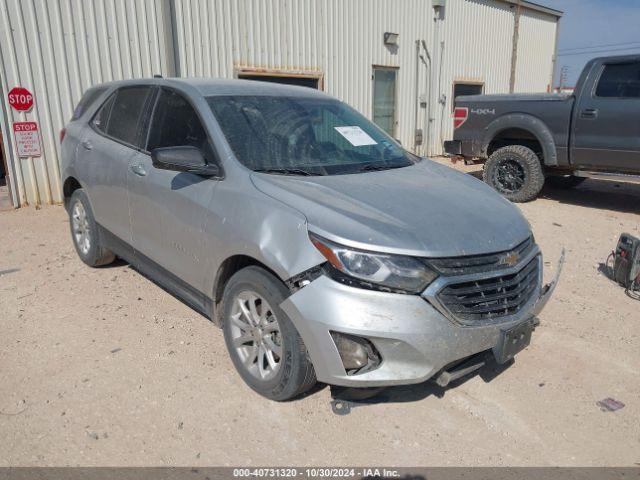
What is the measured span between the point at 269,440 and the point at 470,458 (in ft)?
3.27

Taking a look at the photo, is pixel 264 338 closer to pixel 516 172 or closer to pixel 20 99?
pixel 20 99

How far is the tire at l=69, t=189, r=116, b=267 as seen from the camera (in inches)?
181

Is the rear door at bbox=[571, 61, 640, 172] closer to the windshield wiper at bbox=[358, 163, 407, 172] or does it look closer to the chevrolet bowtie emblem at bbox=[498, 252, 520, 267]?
the windshield wiper at bbox=[358, 163, 407, 172]

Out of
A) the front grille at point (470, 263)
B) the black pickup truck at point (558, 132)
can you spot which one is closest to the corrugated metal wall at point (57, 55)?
the black pickup truck at point (558, 132)

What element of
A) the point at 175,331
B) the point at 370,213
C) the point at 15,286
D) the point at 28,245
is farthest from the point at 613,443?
the point at 28,245

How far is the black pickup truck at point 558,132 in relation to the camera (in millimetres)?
6852

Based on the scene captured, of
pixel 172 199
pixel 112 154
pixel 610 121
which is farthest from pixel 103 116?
pixel 610 121

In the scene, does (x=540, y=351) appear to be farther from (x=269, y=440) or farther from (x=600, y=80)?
(x=600, y=80)

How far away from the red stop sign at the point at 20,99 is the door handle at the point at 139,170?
4.38m

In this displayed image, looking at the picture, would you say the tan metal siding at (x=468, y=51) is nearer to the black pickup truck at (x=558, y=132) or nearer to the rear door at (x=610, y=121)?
the black pickup truck at (x=558, y=132)

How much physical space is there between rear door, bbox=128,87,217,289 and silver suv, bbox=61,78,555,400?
0.04 feet

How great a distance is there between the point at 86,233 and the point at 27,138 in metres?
3.30

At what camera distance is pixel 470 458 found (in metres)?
2.51

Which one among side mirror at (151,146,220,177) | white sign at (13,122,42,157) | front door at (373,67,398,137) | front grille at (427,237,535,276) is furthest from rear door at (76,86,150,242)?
front door at (373,67,398,137)
